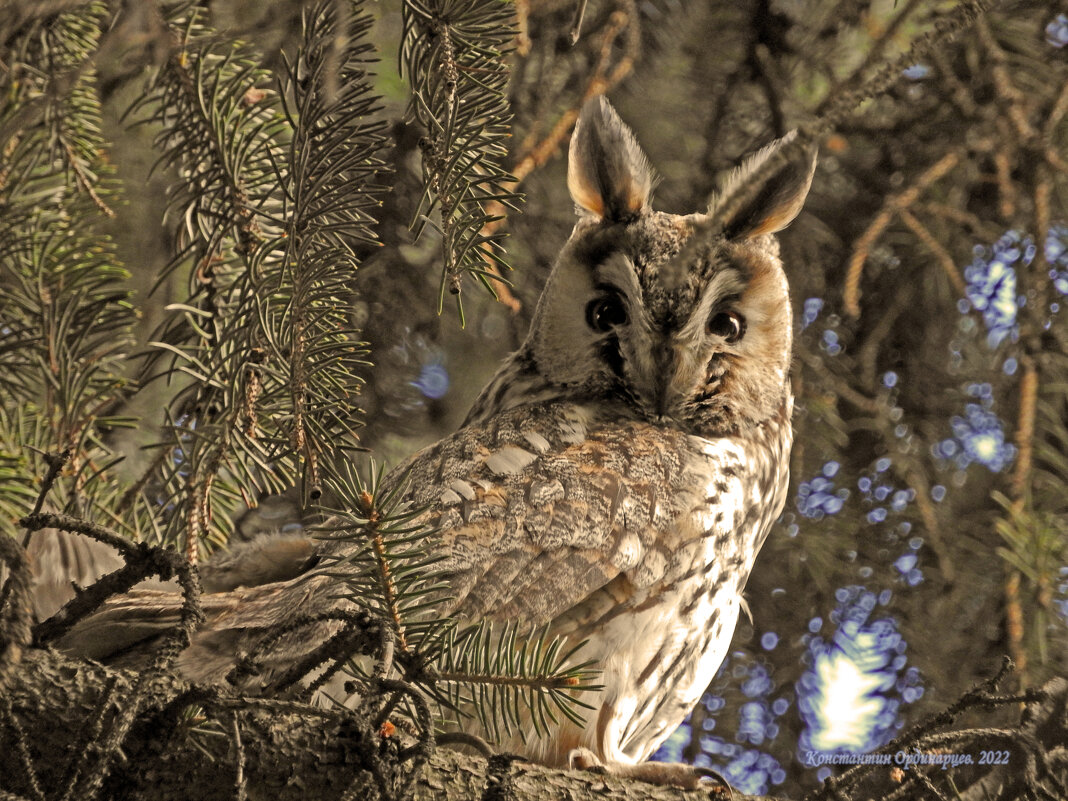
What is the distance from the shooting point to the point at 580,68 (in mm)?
3006

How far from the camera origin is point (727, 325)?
2248 millimetres

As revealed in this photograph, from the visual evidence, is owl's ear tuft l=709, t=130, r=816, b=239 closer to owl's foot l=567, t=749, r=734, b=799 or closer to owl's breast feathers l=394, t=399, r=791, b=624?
owl's breast feathers l=394, t=399, r=791, b=624

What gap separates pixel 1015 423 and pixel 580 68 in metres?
1.64

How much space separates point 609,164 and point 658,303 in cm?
46

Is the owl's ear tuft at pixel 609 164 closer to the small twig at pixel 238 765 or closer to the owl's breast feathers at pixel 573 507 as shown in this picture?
the owl's breast feathers at pixel 573 507

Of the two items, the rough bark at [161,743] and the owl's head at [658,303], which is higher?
the owl's head at [658,303]

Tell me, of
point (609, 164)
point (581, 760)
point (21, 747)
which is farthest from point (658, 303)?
point (21, 747)

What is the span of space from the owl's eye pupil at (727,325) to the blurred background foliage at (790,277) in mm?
470

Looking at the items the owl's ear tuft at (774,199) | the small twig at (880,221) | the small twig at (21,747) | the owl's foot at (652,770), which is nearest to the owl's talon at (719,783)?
the owl's foot at (652,770)

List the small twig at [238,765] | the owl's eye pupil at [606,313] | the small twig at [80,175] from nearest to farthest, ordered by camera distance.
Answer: the small twig at [238,765]
the small twig at [80,175]
the owl's eye pupil at [606,313]

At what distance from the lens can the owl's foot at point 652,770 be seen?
5.47 feet

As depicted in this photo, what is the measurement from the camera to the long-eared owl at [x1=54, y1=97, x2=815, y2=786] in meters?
1.81

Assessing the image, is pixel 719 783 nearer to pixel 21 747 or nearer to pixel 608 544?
pixel 608 544

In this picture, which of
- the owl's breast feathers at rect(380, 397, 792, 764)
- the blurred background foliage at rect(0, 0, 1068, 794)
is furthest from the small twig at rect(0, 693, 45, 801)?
the owl's breast feathers at rect(380, 397, 792, 764)
